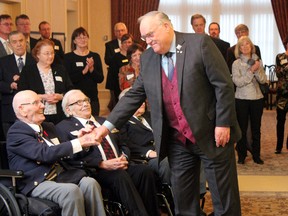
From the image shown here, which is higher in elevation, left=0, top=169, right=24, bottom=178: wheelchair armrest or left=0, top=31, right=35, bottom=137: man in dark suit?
left=0, top=31, right=35, bottom=137: man in dark suit

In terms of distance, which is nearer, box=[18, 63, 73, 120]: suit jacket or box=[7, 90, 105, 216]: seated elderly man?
box=[7, 90, 105, 216]: seated elderly man

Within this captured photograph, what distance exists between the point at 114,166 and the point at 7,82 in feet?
6.50

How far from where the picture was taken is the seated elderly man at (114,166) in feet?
12.3

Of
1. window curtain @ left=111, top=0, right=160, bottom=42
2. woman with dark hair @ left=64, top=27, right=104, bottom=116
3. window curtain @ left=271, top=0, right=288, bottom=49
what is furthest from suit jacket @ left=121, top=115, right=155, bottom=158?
window curtain @ left=271, top=0, right=288, bottom=49

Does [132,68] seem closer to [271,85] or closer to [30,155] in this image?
[30,155]

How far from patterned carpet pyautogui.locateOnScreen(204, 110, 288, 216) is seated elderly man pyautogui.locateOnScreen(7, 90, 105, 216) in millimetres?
1472

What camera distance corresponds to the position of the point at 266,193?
5.19 metres

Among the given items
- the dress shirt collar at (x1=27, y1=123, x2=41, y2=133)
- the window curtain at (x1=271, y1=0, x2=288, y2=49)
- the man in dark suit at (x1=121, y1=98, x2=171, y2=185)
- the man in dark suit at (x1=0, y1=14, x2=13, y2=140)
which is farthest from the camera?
the window curtain at (x1=271, y1=0, x2=288, y2=49)

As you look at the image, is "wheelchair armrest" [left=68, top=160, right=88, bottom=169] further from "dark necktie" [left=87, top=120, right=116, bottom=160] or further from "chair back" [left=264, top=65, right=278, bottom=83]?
"chair back" [left=264, top=65, right=278, bottom=83]

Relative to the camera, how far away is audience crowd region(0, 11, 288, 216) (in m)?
3.54

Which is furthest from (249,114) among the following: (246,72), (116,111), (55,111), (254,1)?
(254,1)

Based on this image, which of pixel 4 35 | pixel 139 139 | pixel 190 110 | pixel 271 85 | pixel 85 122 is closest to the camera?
pixel 190 110

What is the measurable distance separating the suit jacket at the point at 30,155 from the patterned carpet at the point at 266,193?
1693 mm

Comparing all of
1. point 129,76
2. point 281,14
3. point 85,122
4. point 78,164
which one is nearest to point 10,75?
point 129,76
